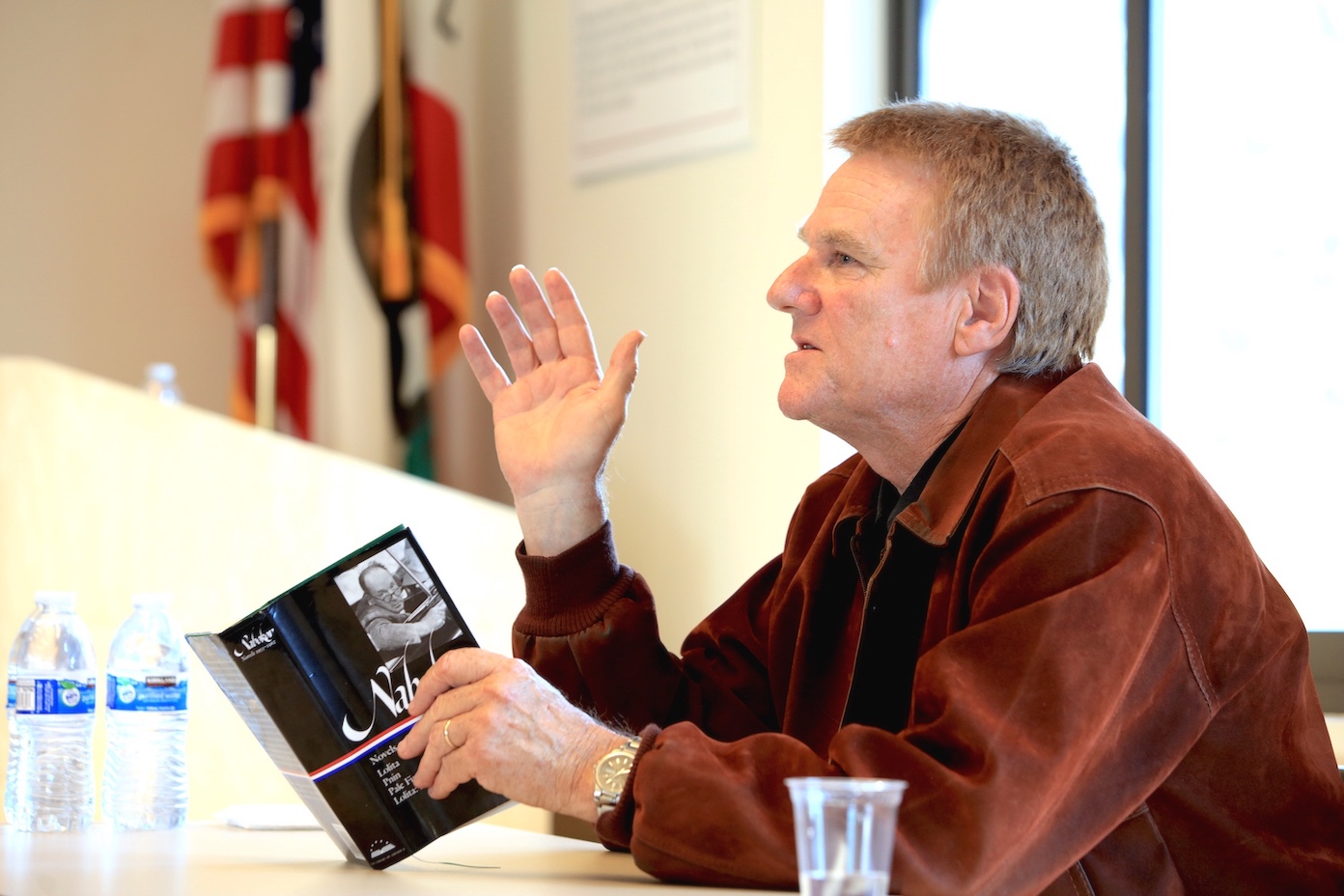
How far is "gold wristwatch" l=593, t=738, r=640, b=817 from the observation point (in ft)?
3.61

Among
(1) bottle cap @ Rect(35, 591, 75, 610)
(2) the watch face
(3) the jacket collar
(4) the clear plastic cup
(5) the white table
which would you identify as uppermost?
(3) the jacket collar

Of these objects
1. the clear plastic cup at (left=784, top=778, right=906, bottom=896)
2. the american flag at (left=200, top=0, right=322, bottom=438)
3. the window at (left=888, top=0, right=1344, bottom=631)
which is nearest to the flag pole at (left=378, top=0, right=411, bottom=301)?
the american flag at (left=200, top=0, right=322, bottom=438)

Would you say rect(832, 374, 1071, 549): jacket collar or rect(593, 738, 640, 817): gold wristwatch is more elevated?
rect(832, 374, 1071, 549): jacket collar

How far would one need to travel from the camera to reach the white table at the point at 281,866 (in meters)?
1.06

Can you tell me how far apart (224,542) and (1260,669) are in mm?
1607

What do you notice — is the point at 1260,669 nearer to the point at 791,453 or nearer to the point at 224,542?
the point at 791,453

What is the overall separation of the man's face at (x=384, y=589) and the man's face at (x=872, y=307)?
0.42 metres

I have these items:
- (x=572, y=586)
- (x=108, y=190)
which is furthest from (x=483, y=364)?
(x=108, y=190)

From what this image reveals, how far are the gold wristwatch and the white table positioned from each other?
0.06 metres

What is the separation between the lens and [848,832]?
0.69 meters

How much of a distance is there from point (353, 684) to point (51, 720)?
0.53 meters

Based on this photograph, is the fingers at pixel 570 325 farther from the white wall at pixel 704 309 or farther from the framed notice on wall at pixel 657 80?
the framed notice on wall at pixel 657 80

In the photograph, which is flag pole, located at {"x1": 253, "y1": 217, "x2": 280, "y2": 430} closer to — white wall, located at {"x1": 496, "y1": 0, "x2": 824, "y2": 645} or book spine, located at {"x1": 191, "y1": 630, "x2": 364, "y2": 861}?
white wall, located at {"x1": 496, "y1": 0, "x2": 824, "y2": 645}

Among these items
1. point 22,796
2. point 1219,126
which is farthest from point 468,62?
point 22,796
